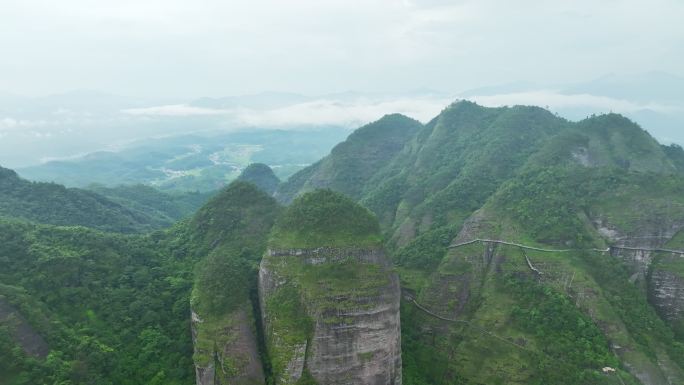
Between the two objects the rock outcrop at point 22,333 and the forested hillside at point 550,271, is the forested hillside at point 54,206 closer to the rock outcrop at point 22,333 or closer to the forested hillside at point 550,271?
the rock outcrop at point 22,333

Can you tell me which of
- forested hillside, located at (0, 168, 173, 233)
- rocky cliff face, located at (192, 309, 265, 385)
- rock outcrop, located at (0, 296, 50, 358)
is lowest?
rocky cliff face, located at (192, 309, 265, 385)

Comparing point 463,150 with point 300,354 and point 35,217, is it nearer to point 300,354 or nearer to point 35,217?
point 300,354

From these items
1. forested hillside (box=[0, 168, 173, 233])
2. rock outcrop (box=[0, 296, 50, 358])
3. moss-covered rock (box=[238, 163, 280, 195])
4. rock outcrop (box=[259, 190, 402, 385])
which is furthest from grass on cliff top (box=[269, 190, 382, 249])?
moss-covered rock (box=[238, 163, 280, 195])

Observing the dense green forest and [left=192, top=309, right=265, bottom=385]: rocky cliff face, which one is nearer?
[left=192, top=309, right=265, bottom=385]: rocky cliff face

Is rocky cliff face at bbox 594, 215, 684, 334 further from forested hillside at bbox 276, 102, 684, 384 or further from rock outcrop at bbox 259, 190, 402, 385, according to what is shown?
rock outcrop at bbox 259, 190, 402, 385

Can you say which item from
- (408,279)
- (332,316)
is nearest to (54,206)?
(332,316)

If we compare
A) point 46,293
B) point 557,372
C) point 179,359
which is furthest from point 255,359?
point 557,372
